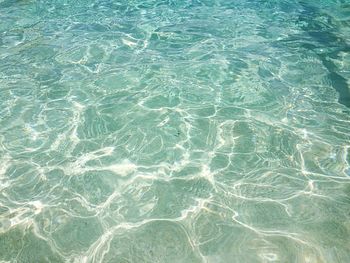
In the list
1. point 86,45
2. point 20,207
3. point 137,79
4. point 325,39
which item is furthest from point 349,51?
point 20,207

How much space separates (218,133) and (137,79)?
3335 mm

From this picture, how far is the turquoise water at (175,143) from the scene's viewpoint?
554cm

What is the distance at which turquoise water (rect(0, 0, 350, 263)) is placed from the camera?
554cm

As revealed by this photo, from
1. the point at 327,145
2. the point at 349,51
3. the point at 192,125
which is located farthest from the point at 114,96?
the point at 349,51

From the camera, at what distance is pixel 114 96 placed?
909cm

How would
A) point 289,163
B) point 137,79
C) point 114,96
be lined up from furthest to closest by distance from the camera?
1. point 137,79
2. point 114,96
3. point 289,163

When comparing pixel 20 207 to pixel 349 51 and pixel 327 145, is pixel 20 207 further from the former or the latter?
pixel 349 51

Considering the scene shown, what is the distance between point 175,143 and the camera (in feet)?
24.7

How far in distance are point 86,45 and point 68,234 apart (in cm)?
798

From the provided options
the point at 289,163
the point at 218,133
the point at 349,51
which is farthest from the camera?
the point at 349,51

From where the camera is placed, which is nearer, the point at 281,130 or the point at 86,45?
the point at 281,130

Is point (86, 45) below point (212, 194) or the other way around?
below

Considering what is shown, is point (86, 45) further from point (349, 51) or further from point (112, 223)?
point (349, 51)

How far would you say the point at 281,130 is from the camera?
778 centimetres
